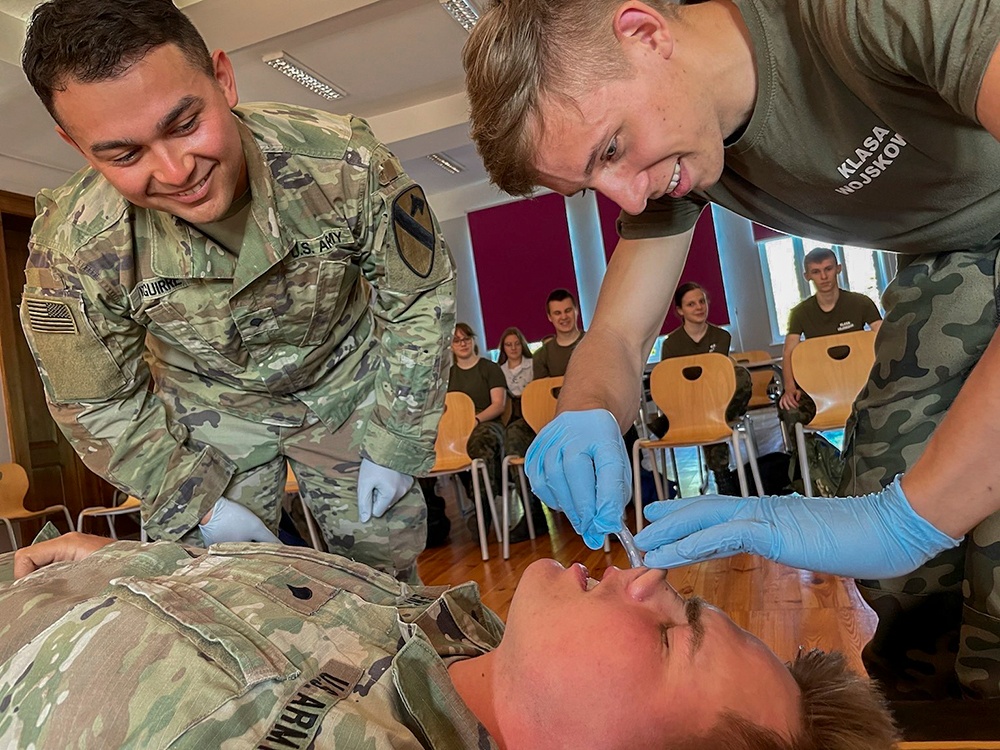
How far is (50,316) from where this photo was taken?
5.13ft

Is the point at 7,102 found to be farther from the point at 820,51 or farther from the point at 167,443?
the point at 820,51

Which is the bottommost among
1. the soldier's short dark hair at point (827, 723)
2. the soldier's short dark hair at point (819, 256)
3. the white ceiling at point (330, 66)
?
the soldier's short dark hair at point (827, 723)

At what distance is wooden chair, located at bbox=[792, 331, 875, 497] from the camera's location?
3.57 meters

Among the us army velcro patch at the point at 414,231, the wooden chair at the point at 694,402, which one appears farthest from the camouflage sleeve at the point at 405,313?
the wooden chair at the point at 694,402

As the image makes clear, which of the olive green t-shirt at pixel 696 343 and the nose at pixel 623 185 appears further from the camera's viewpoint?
the olive green t-shirt at pixel 696 343

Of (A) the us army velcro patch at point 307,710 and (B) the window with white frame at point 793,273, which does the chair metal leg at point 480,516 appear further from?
(B) the window with white frame at point 793,273

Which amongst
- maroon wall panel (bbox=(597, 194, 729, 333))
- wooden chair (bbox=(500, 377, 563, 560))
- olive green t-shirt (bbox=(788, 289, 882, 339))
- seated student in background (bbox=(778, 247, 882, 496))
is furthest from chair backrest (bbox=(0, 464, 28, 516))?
maroon wall panel (bbox=(597, 194, 729, 333))

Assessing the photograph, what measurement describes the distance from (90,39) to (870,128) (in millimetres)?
1156

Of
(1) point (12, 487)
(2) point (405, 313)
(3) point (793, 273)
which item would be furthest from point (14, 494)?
(3) point (793, 273)

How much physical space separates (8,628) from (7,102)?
4.87m

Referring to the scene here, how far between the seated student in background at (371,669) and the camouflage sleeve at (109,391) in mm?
505

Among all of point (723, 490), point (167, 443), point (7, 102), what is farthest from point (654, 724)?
point (7, 102)

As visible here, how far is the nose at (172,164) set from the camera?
1.32 meters

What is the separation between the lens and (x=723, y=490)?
4.54 meters
